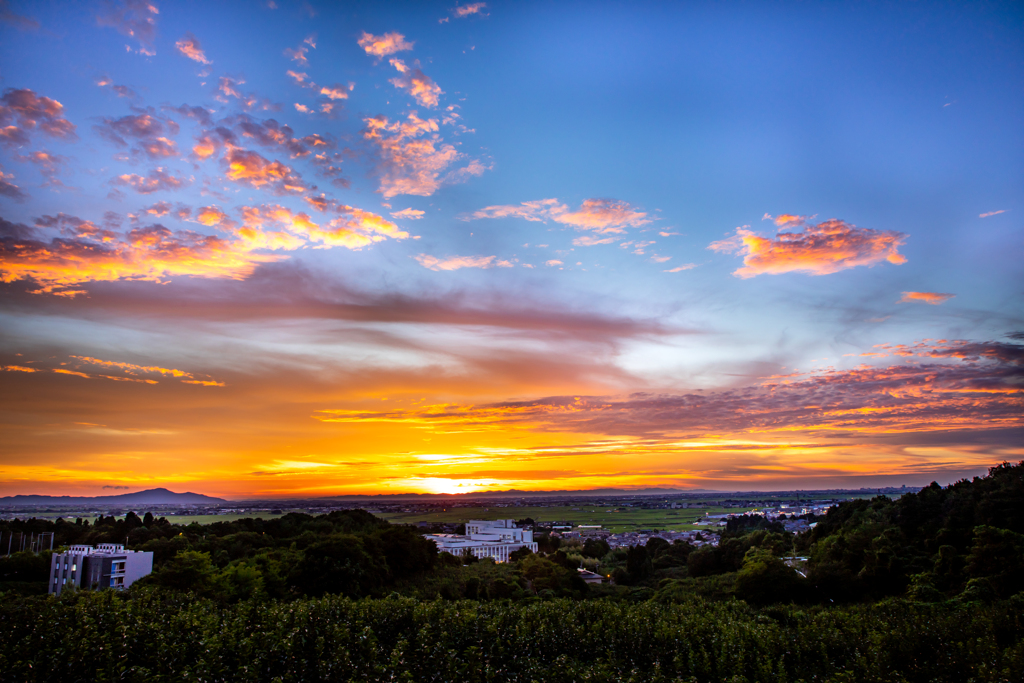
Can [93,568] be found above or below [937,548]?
below

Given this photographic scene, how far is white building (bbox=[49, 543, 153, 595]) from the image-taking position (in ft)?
112

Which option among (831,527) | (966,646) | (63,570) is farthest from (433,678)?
(831,527)

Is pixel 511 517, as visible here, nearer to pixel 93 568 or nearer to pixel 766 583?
pixel 766 583

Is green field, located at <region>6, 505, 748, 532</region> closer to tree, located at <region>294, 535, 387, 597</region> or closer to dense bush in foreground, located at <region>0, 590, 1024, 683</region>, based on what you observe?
tree, located at <region>294, 535, 387, 597</region>

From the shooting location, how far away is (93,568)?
113 ft

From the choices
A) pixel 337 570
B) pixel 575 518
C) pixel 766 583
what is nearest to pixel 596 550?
pixel 766 583

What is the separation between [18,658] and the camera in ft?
30.0

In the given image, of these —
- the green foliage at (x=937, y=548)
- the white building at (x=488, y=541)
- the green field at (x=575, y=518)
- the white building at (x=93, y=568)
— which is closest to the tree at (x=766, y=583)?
the green foliage at (x=937, y=548)

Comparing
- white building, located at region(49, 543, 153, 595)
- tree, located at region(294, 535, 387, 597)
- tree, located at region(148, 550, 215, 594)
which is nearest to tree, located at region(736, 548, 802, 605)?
tree, located at region(294, 535, 387, 597)

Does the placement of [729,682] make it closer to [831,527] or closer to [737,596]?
[737,596]

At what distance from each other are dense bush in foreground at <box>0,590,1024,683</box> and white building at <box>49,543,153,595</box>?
20.8 metres

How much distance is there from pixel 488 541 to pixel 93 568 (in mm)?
39388

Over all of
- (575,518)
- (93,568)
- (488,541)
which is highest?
(93,568)

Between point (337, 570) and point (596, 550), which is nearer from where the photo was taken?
point (337, 570)
